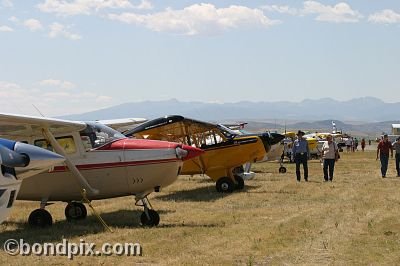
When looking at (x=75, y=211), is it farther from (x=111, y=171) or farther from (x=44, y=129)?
(x=44, y=129)

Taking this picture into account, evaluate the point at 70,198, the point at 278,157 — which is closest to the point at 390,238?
the point at 70,198

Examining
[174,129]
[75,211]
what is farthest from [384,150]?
[75,211]

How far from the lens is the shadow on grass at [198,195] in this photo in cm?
1470

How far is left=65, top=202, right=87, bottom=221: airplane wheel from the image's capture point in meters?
11.4

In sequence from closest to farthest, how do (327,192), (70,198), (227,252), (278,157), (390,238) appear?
(227,252)
(390,238)
(70,198)
(327,192)
(278,157)

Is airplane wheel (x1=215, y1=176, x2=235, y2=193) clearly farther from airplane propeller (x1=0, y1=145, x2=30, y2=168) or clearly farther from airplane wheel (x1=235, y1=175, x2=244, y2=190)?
airplane propeller (x1=0, y1=145, x2=30, y2=168)

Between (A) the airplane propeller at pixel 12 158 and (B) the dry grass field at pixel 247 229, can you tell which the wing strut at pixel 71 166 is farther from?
(A) the airplane propeller at pixel 12 158

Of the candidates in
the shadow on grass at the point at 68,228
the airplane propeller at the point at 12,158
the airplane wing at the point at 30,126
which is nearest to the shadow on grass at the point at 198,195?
the shadow on grass at the point at 68,228

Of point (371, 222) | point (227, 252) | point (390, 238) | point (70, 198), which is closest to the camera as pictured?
point (227, 252)

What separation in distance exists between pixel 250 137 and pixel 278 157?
8824 mm

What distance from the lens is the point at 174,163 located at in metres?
10.3

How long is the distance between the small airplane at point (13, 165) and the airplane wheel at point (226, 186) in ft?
35.0

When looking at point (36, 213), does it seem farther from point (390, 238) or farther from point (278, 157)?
point (278, 157)

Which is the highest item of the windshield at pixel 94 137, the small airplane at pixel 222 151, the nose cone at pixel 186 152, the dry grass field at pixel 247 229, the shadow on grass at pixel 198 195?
the windshield at pixel 94 137
